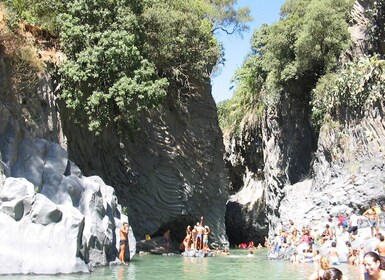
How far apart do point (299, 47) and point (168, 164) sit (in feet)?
25.4

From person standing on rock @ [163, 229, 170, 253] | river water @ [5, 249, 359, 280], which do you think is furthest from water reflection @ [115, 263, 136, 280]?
person standing on rock @ [163, 229, 170, 253]

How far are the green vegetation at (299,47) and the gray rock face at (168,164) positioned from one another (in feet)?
11.9

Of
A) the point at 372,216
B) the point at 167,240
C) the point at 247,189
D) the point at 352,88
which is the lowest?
the point at 167,240

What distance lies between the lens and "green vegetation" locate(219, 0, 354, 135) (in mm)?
24594

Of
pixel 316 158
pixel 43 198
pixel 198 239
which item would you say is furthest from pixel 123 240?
pixel 316 158

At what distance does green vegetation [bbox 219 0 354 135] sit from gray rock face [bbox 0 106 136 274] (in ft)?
39.1

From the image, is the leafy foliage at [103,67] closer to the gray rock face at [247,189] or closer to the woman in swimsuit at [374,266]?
the gray rock face at [247,189]

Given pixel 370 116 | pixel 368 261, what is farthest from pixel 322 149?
pixel 368 261

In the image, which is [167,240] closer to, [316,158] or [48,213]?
[316,158]

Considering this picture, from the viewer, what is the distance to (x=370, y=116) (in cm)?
2320

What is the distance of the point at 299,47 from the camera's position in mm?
24922

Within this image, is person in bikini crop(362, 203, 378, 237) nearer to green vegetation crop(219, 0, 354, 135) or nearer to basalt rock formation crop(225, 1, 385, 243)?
basalt rock formation crop(225, 1, 385, 243)

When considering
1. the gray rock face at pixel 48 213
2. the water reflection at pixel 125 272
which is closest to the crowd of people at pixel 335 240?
the water reflection at pixel 125 272

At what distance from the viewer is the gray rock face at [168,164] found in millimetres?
23312
